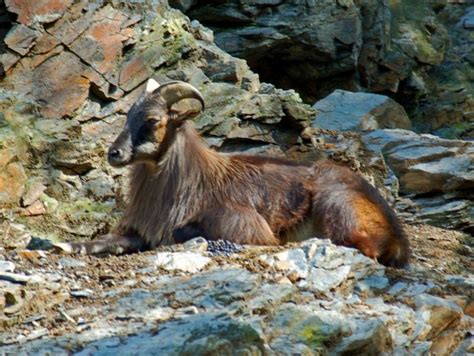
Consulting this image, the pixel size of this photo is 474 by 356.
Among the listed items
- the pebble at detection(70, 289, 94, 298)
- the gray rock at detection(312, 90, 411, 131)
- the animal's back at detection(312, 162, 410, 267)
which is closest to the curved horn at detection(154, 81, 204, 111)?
the animal's back at detection(312, 162, 410, 267)

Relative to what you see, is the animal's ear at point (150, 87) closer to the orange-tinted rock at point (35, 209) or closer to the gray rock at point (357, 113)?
the orange-tinted rock at point (35, 209)

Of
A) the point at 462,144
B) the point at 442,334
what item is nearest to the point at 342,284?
the point at 442,334

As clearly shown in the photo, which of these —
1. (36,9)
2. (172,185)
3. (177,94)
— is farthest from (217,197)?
(36,9)

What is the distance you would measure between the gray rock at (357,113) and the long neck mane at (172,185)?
5.54 meters

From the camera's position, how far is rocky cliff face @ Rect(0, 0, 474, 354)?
682 centimetres

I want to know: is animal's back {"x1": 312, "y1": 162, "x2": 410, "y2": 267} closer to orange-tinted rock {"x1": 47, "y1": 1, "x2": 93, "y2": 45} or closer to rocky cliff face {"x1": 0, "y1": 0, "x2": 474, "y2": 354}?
rocky cliff face {"x1": 0, "y1": 0, "x2": 474, "y2": 354}

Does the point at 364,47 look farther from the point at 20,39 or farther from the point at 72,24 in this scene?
the point at 20,39

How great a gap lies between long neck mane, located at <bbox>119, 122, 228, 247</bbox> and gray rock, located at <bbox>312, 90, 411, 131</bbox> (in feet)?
18.2

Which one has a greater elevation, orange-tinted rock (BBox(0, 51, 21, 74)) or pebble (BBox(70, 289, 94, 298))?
orange-tinted rock (BBox(0, 51, 21, 74))

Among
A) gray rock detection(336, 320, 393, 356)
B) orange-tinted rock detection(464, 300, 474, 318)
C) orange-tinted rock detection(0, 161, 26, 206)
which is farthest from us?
orange-tinted rock detection(0, 161, 26, 206)

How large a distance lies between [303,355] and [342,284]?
1.45m

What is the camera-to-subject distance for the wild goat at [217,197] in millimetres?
9281

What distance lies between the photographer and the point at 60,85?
11102 millimetres

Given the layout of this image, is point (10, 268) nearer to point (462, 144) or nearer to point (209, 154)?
point (209, 154)
